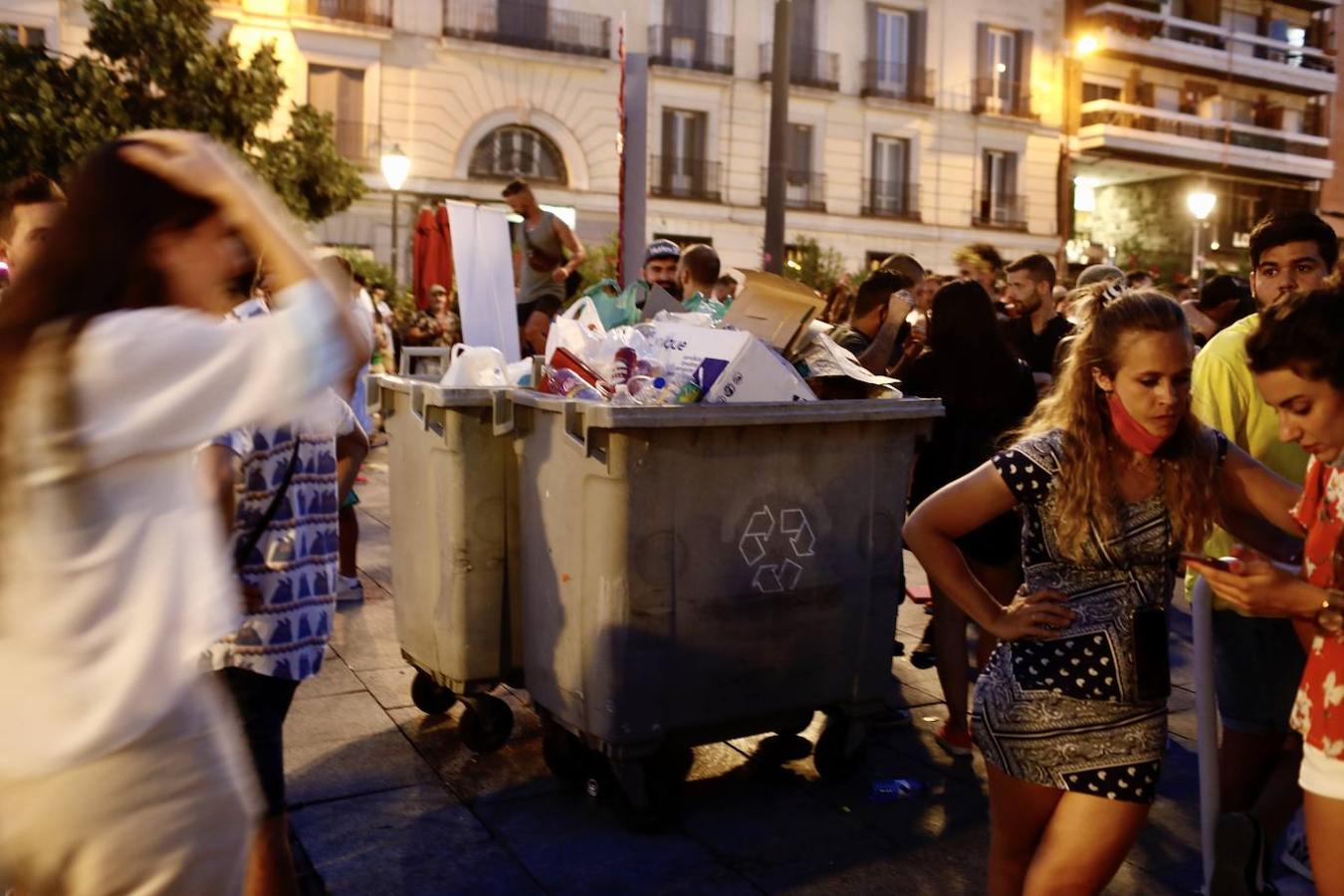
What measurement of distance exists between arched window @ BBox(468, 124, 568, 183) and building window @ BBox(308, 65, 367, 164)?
89.3 inches

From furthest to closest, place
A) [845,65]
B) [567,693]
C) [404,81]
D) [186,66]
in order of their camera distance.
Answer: [845,65] < [404,81] < [186,66] < [567,693]

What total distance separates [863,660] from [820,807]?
512mm

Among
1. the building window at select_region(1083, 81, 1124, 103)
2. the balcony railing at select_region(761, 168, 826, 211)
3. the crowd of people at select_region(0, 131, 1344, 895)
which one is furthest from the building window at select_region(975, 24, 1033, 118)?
the crowd of people at select_region(0, 131, 1344, 895)

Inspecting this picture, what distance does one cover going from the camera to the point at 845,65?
2953 centimetres

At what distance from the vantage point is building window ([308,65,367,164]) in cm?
2478

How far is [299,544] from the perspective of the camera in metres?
2.71

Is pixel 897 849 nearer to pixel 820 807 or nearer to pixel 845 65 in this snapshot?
pixel 820 807

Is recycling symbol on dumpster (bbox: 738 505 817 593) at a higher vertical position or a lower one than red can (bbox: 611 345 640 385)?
lower

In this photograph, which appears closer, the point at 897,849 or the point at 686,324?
the point at 897,849

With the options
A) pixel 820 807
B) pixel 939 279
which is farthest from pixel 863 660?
pixel 939 279

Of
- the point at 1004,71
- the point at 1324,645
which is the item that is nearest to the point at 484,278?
the point at 1324,645

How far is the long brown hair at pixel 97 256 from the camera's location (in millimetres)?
1551

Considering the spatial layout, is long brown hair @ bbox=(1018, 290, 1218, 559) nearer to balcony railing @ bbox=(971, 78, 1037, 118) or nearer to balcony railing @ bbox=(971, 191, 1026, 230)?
balcony railing @ bbox=(971, 191, 1026, 230)

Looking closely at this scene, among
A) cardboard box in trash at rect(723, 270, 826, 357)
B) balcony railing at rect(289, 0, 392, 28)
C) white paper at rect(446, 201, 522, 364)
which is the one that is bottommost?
cardboard box in trash at rect(723, 270, 826, 357)
